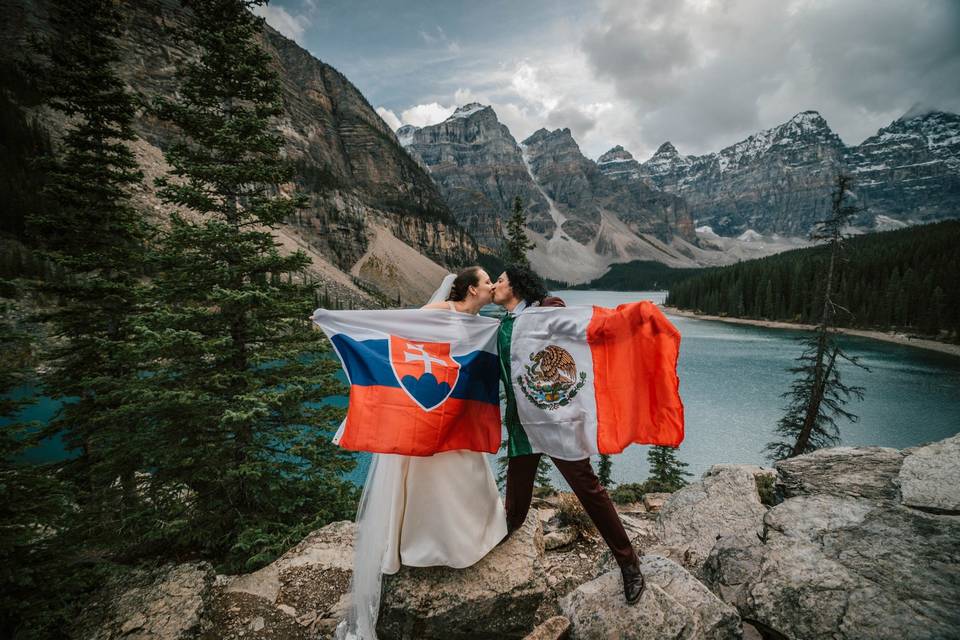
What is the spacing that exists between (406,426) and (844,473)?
5.74m

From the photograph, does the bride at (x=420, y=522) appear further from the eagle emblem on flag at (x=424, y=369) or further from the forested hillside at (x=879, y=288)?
the forested hillside at (x=879, y=288)

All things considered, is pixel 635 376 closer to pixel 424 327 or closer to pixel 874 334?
pixel 424 327

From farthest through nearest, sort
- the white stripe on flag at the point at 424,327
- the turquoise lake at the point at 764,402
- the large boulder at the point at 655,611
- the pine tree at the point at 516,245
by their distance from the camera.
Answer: the turquoise lake at the point at 764,402 < the pine tree at the point at 516,245 < the white stripe on flag at the point at 424,327 < the large boulder at the point at 655,611

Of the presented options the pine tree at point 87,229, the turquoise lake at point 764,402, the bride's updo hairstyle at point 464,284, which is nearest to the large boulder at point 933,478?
the bride's updo hairstyle at point 464,284

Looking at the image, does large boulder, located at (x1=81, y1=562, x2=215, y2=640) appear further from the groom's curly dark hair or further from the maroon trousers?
the groom's curly dark hair

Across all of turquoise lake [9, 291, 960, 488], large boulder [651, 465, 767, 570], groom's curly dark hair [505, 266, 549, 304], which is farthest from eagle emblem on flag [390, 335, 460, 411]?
turquoise lake [9, 291, 960, 488]

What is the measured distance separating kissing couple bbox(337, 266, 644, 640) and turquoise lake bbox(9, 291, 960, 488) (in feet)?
59.8

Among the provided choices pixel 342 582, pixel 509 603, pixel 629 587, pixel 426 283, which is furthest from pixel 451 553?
pixel 426 283

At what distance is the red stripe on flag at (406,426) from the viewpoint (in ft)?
10.6

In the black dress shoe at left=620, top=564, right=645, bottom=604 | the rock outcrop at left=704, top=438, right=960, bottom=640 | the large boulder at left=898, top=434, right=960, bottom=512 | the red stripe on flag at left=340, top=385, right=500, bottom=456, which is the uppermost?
the red stripe on flag at left=340, top=385, right=500, bottom=456

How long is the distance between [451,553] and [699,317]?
102m

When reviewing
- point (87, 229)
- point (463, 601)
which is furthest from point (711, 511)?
point (87, 229)

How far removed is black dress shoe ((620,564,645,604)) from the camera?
3061 millimetres

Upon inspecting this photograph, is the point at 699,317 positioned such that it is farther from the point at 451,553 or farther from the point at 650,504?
the point at 451,553
